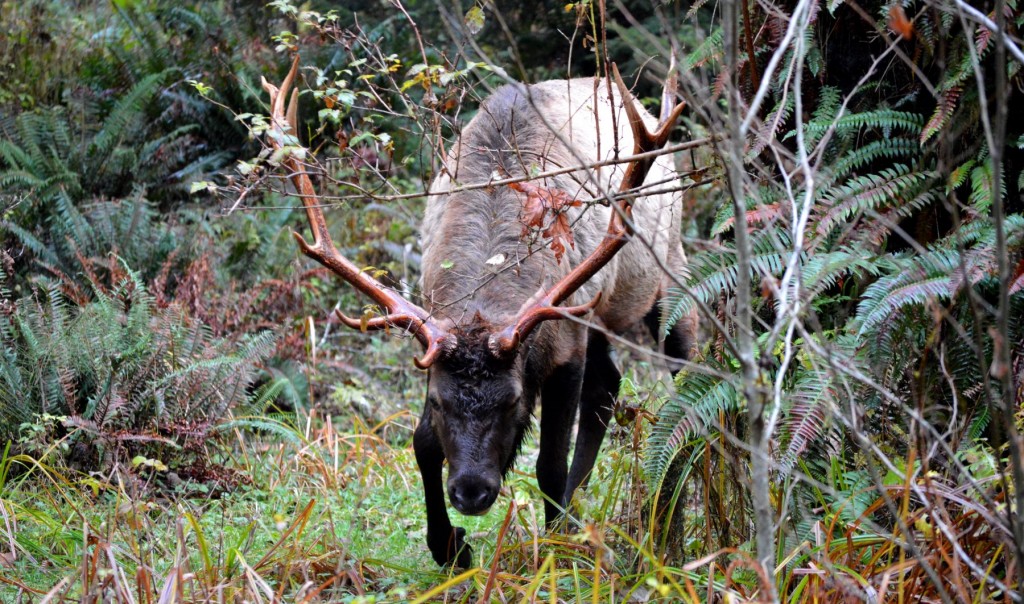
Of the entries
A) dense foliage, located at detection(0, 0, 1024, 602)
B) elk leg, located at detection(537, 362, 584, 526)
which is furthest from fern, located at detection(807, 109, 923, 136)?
elk leg, located at detection(537, 362, 584, 526)

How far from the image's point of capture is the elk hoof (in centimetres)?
518

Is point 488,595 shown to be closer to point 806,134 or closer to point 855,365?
point 855,365

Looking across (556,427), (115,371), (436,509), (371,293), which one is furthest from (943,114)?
(115,371)

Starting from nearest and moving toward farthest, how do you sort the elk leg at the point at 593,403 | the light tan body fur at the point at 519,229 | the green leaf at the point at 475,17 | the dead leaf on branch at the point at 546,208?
the dead leaf on branch at the point at 546,208 < the green leaf at the point at 475,17 < the light tan body fur at the point at 519,229 < the elk leg at the point at 593,403

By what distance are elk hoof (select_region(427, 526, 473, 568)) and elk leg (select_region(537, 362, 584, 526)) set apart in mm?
616

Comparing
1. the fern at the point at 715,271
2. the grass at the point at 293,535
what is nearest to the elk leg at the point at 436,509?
the grass at the point at 293,535

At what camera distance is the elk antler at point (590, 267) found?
4.50 metres

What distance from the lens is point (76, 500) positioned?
5438mm

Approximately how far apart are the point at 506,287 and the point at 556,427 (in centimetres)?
100

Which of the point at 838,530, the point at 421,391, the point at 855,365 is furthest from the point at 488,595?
the point at 421,391

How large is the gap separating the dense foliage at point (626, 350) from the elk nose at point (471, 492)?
0.56 feet

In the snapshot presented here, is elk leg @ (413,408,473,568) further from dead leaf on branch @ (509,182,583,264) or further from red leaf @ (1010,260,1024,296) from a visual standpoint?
red leaf @ (1010,260,1024,296)

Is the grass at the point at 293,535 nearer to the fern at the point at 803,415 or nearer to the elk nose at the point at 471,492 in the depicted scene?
the elk nose at the point at 471,492

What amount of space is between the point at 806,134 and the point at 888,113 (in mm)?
368
